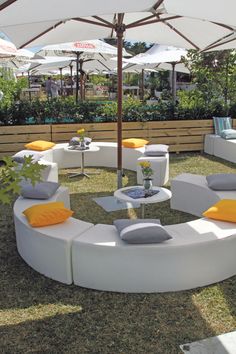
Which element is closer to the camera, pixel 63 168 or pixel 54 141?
pixel 63 168

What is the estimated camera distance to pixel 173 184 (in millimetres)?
5984

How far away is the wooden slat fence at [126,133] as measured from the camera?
9.09 m

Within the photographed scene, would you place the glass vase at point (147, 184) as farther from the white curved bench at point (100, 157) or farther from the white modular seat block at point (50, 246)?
the white curved bench at point (100, 157)

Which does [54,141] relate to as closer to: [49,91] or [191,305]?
[191,305]

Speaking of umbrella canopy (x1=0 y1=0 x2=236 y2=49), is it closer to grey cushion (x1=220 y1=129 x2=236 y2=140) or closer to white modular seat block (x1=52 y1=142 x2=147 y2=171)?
white modular seat block (x1=52 y1=142 x2=147 y2=171)

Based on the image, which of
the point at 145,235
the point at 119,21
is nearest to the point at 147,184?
the point at 145,235

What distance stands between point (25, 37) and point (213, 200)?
13.2 feet

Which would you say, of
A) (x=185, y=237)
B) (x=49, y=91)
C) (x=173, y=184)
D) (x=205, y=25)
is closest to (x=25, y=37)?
(x=205, y=25)

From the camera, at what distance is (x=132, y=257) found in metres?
3.63

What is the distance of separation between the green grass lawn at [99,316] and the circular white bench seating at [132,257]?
10 centimetres

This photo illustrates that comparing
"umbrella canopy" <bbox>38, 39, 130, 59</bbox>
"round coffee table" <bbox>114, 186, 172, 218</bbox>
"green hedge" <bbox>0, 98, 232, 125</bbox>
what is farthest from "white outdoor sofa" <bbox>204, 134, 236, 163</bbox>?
"round coffee table" <bbox>114, 186, 172, 218</bbox>

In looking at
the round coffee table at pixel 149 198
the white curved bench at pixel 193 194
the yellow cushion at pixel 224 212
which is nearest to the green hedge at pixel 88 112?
the white curved bench at pixel 193 194

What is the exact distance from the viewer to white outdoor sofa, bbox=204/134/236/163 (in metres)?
9.22

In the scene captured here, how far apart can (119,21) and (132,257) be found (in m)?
3.46
